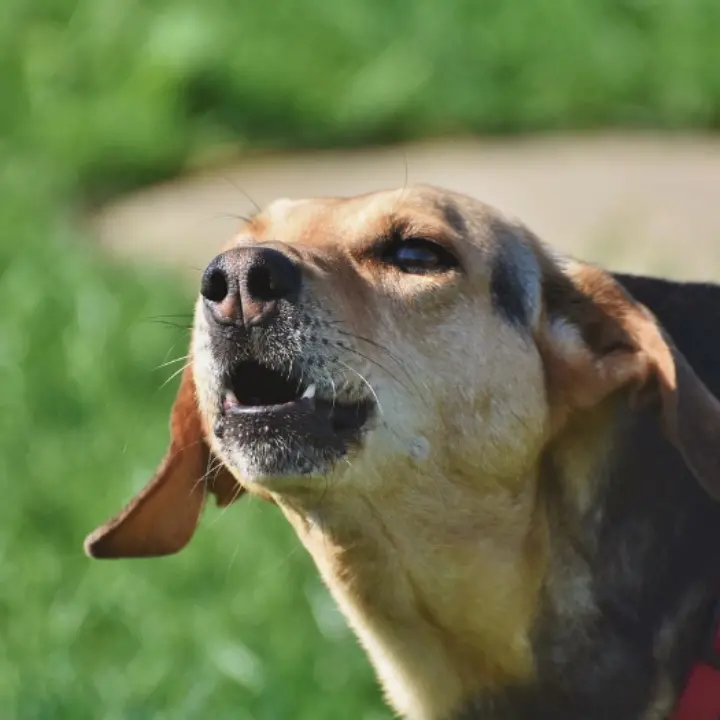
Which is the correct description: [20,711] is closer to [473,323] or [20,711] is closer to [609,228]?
[473,323]

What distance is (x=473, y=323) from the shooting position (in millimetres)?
3775

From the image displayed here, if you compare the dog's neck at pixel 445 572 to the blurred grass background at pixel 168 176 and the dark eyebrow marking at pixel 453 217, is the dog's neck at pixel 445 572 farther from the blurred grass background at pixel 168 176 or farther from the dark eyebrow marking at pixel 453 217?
the blurred grass background at pixel 168 176

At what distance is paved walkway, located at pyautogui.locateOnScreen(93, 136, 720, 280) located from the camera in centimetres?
750

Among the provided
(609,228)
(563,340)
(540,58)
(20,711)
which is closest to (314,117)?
(540,58)

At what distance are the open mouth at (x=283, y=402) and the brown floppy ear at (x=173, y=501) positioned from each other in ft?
1.55

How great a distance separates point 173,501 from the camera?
419 cm

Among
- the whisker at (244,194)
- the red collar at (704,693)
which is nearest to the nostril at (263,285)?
the whisker at (244,194)

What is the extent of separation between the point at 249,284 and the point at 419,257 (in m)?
0.49

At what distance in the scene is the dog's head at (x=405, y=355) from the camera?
3.50m

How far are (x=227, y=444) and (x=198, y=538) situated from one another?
2244 mm

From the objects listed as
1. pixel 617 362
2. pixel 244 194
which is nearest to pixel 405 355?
pixel 617 362

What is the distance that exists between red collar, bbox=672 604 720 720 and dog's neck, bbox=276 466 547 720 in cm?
33

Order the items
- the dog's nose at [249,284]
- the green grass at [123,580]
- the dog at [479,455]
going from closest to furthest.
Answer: the dog's nose at [249,284] → the dog at [479,455] → the green grass at [123,580]

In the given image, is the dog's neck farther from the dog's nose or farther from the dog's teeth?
the dog's nose
